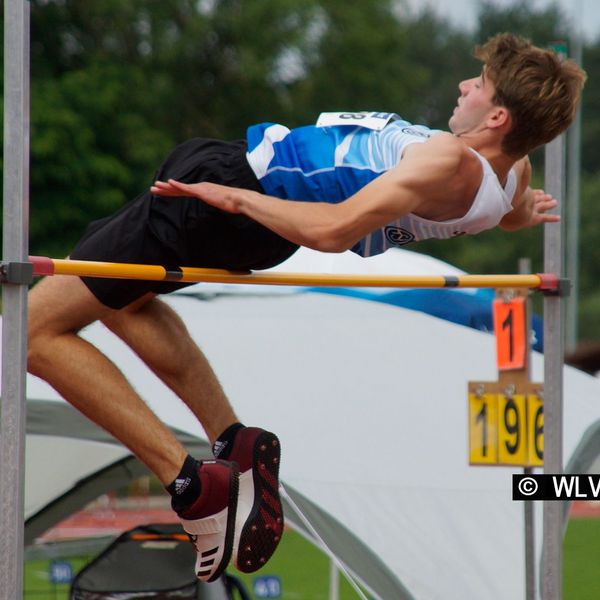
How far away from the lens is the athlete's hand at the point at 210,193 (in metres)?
2.60

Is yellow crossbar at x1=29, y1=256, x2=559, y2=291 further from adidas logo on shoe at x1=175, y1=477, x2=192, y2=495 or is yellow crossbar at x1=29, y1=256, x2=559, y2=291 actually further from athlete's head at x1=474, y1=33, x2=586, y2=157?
athlete's head at x1=474, y1=33, x2=586, y2=157

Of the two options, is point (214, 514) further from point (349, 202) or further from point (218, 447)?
point (349, 202)

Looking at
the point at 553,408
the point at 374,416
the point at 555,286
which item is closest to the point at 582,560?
the point at 374,416

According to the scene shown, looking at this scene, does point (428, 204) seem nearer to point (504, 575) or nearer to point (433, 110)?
point (504, 575)

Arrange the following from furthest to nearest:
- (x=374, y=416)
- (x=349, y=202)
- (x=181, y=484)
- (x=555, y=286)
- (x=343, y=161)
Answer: (x=374, y=416)
(x=555, y=286)
(x=181, y=484)
(x=343, y=161)
(x=349, y=202)

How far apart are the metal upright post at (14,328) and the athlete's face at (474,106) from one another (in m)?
0.92

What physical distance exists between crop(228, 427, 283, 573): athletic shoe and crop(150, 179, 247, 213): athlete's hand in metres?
0.64

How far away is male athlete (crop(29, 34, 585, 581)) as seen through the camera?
105 inches

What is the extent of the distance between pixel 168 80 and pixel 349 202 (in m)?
17.3

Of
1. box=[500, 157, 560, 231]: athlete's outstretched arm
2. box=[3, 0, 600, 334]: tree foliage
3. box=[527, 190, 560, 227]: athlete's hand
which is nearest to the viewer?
box=[500, 157, 560, 231]: athlete's outstretched arm

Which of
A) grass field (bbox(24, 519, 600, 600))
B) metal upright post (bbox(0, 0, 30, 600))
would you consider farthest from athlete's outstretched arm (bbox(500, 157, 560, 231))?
grass field (bbox(24, 519, 600, 600))

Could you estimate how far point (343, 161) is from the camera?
2725 millimetres

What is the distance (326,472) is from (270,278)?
63.9 inches

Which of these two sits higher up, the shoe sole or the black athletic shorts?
the black athletic shorts
